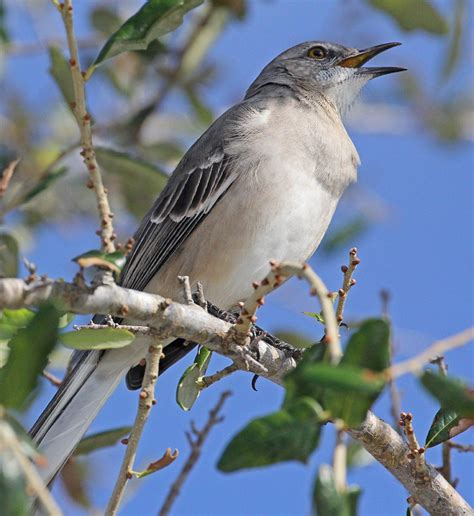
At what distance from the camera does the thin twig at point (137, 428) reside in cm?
271

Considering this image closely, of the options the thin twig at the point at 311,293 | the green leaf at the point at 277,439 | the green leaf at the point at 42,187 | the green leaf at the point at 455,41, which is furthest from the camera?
the green leaf at the point at 455,41

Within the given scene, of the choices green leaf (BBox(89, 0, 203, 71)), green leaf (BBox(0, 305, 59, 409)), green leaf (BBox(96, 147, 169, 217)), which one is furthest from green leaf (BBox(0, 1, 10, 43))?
green leaf (BBox(0, 305, 59, 409))

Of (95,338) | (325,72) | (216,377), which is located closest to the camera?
(95,338)

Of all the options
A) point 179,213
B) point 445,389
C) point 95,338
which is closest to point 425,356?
point 445,389

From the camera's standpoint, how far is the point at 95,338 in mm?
2438

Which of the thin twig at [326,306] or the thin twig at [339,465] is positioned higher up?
the thin twig at [326,306]

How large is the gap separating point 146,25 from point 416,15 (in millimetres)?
1661

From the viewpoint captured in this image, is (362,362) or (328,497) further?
(362,362)

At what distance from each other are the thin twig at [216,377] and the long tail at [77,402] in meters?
0.84

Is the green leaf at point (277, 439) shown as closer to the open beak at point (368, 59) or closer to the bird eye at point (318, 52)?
the open beak at point (368, 59)

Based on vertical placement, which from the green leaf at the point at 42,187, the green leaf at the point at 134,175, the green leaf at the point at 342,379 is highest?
the green leaf at the point at 134,175

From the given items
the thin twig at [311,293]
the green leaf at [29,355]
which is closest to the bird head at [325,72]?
the thin twig at [311,293]

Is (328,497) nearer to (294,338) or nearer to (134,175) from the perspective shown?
(294,338)

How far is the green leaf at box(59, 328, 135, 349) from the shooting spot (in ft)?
7.73
